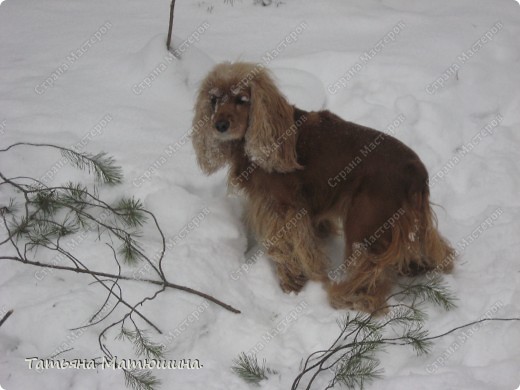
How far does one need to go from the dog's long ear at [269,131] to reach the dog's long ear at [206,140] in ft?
0.71

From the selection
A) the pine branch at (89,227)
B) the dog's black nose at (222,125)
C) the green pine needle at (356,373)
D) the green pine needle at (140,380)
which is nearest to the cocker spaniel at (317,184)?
the dog's black nose at (222,125)

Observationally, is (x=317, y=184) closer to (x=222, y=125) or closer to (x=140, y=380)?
(x=222, y=125)

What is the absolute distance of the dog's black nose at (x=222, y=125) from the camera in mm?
2764

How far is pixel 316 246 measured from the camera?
3135mm

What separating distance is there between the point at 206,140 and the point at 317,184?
2.51 ft

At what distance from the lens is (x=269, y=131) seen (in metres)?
2.79

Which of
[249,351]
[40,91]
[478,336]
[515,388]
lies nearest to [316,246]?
[249,351]

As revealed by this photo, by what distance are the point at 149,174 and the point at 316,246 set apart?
1.27 meters

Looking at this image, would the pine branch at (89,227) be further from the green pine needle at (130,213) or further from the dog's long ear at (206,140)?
the dog's long ear at (206,140)

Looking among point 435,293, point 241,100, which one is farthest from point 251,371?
point 241,100

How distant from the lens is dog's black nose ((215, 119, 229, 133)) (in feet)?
9.07

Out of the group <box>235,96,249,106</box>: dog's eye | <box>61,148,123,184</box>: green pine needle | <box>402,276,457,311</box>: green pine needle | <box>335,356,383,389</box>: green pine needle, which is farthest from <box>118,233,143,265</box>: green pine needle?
<box>402,276,457,311</box>: green pine needle

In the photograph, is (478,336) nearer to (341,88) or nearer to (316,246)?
(316,246)

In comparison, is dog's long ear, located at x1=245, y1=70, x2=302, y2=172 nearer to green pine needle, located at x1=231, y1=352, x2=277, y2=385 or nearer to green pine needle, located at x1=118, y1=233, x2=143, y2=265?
green pine needle, located at x1=118, y1=233, x2=143, y2=265
